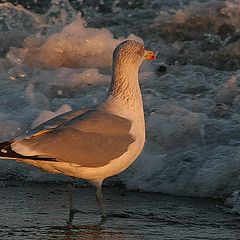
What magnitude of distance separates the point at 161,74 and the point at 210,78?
0.46 meters

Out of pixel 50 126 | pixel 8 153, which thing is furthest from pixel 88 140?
pixel 8 153

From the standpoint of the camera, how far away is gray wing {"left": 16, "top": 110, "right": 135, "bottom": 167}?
530 cm

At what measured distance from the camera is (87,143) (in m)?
5.41

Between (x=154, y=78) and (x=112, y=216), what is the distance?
339 cm

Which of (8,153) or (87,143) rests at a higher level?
(87,143)

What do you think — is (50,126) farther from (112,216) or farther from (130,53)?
(130,53)

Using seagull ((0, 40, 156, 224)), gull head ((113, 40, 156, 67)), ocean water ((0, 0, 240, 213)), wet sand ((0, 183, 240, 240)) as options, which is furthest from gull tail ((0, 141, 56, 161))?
ocean water ((0, 0, 240, 213))

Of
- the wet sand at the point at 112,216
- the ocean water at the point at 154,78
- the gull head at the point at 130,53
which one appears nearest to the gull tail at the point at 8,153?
the wet sand at the point at 112,216

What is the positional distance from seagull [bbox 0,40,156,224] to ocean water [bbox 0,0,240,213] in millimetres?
812

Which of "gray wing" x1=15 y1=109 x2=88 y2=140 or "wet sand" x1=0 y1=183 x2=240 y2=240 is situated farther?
"gray wing" x1=15 y1=109 x2=88 y2=140

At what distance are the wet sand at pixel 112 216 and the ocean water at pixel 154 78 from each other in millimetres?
205

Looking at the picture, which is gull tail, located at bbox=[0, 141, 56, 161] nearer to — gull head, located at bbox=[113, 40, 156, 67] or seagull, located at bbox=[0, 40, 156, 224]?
seagull, located at bbox=[0, 40, 156, 224]

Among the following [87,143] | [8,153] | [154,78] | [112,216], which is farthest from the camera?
[154,78]

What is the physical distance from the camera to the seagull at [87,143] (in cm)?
525
